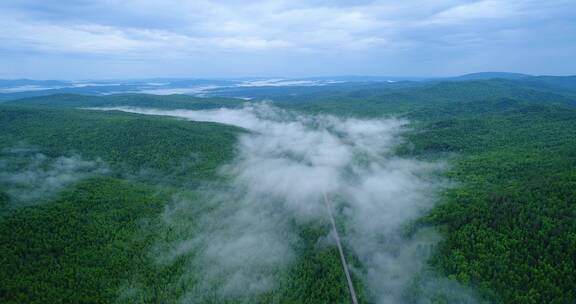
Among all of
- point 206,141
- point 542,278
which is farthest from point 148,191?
point 542,278

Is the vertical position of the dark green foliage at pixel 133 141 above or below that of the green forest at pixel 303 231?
above

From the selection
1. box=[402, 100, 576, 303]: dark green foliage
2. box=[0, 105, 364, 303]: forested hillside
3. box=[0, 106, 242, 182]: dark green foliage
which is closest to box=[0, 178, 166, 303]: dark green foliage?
box=[0, 105, 364, 303]: forested hillside

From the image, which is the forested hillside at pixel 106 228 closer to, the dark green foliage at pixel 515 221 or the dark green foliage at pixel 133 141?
the dark green foliage at pixel 133 141

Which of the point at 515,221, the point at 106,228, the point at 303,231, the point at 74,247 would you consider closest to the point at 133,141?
the point at 106,228

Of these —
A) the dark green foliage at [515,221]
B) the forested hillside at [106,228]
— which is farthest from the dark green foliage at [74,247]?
the dark green foliage at [515,221]

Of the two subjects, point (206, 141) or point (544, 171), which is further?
point (206, 141)

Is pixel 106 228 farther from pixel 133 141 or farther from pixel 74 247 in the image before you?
pixel 133 141

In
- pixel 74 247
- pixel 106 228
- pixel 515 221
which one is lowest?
pixel 74 247

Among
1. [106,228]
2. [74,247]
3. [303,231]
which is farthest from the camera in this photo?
[303,231]

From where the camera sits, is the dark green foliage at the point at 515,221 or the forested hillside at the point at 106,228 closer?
the dark green foliage at the point at 515,221

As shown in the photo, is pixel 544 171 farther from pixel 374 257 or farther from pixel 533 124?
pixel 533 124

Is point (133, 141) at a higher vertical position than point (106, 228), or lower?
higher
